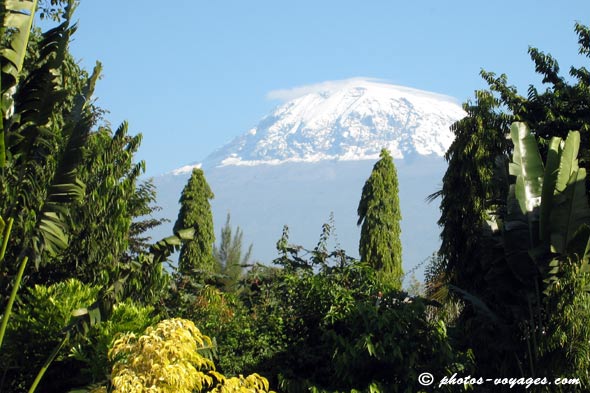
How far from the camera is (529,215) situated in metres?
12.9

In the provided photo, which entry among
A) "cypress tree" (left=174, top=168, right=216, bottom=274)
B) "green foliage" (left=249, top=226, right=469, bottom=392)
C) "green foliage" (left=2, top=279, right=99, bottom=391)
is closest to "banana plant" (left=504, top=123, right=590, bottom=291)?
"green foliage" (left=249, top=226, right=469, bottom=392)

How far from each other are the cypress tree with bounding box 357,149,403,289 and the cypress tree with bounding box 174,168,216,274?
700 cm

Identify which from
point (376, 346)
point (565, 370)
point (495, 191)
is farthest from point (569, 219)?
point (495, 191)

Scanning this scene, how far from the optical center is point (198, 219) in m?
38.0

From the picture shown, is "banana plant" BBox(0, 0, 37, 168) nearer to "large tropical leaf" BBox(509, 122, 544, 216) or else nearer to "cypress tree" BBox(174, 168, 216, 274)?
"large tropical leaf" BBox(509, 122, 544, 216)

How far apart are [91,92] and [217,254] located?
1602 inches

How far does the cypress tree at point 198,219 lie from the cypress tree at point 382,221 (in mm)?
6997

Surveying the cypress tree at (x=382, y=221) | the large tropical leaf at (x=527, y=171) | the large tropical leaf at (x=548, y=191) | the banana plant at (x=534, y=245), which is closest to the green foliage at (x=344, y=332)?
the banana plant at (x=534, y=245)

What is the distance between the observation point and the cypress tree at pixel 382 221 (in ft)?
112

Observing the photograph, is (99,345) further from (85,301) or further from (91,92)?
(91,92)

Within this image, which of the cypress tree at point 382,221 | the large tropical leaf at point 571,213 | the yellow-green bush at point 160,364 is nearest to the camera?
the yellow-green bush at point 160,364

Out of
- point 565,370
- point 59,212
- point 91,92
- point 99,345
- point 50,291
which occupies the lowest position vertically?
point 565,370

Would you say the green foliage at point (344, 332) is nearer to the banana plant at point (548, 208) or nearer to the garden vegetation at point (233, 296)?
the garden vegetation at point (233, 296)

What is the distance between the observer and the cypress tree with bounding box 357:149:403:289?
34000 millimetres
